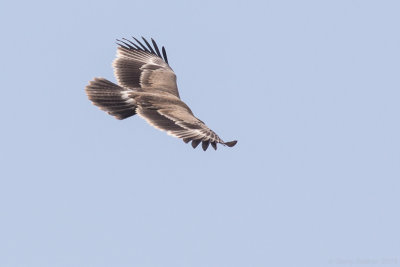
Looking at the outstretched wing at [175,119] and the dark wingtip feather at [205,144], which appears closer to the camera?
the dark wingtip feather at [205,144]

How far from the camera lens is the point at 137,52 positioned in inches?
712

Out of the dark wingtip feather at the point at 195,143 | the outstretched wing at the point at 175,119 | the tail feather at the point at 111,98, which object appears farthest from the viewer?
the tail feather at the point at 111,98

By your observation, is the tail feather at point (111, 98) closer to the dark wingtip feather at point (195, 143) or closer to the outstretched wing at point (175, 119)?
the outstretched wing at point (175, 119)

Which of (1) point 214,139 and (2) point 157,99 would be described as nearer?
(1) point 214,139

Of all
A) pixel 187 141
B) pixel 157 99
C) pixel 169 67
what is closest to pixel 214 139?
pixel 187 141

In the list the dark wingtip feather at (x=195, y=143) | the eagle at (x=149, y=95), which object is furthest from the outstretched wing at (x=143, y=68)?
the dark wingtip feather at (x=195, y=143)

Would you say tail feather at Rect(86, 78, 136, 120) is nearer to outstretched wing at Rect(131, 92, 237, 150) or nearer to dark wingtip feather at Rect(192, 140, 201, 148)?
outstretched wing at Rect(131, 92, 237, 150)

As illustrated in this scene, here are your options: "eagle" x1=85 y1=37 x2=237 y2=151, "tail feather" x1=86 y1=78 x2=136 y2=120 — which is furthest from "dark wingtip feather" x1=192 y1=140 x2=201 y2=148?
"tail feather" x1=86 y1=78 x2=136 y2=120

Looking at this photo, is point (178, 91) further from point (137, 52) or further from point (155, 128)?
point (155, 128)

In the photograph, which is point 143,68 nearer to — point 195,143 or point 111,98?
point 111,98

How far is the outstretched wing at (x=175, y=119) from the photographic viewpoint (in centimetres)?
1356

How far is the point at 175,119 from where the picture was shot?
572 inches

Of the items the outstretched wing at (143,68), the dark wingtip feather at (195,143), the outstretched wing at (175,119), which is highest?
the outstretched wing at (143,68)

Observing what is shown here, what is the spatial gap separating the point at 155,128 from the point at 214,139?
112 cm
